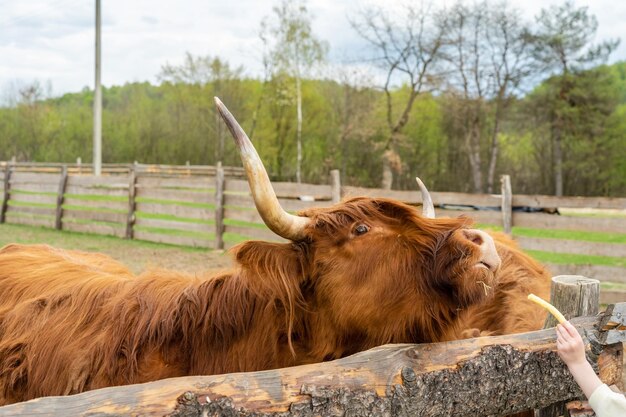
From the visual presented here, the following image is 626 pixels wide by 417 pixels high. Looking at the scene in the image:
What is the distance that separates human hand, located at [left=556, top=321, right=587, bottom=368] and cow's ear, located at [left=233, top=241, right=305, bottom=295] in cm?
106

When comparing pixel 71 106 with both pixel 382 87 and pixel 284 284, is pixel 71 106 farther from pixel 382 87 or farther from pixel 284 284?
pixel 284 284

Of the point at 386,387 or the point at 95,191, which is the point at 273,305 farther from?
the point at 95,191

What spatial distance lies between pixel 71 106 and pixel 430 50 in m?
30.6

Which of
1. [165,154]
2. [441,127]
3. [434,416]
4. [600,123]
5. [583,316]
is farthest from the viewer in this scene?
[165,154]

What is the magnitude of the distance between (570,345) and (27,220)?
62.7 feet

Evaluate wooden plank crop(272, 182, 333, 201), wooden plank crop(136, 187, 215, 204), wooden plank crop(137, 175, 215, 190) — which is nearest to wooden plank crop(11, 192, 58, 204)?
wooden plank crop(137, 175, 215, 190)

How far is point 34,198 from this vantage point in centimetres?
1875

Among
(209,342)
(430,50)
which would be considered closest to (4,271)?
(209,342)

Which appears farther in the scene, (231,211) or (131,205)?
(131,205)

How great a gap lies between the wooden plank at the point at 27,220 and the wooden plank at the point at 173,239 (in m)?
3.85

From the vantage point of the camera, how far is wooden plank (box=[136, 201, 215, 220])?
14.4 m

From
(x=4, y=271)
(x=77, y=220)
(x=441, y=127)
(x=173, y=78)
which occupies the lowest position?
(x=77, y=220)

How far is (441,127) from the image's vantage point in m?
39.8

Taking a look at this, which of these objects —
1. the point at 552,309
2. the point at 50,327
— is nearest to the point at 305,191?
the point at 50,327
